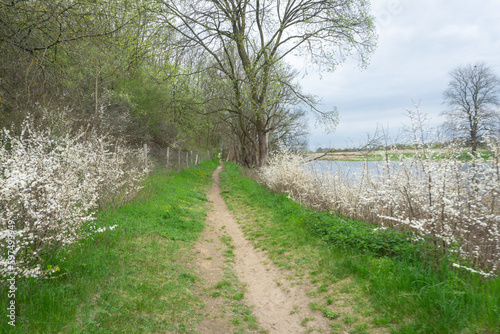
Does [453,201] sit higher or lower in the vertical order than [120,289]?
higher

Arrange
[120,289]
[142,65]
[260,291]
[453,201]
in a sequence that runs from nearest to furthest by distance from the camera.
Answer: [120,289] < [453,201] < [260,291] < [142,65]

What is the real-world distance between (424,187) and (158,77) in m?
12.6

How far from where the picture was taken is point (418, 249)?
4340mm

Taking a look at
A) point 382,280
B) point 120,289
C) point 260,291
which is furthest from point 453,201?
point 120,289

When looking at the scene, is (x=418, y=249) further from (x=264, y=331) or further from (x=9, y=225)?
(x=9, y=225)

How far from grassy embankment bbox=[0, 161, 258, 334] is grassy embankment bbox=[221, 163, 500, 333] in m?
1.55

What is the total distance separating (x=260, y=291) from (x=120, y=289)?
229cm

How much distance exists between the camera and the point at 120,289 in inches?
157

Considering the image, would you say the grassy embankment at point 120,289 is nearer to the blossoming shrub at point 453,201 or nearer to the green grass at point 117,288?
the green grass at point 117,288

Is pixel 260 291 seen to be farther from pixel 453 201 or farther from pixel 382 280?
pixel 453 201

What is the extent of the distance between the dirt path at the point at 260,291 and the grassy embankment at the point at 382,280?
263 millimetres

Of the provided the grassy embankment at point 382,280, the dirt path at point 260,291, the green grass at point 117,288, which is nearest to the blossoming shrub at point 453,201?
the grassy embankment at point 382,280

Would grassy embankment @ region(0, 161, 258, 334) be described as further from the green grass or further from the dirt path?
the dirt path

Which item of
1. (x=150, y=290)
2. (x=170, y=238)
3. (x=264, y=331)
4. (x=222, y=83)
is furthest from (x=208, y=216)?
(x=222, y=83)
